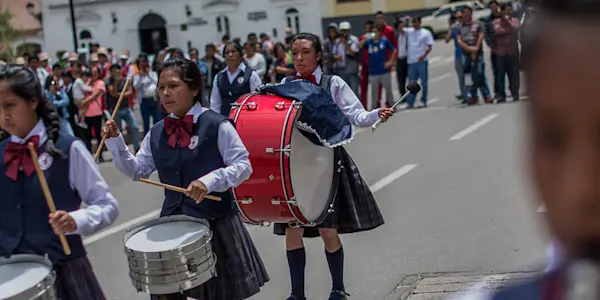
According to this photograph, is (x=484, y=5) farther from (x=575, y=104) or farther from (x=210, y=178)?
(x=575, y=104)

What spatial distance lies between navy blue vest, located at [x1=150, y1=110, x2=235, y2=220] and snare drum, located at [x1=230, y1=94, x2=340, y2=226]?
1.71 feet

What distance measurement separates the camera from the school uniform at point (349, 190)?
492 centimetres

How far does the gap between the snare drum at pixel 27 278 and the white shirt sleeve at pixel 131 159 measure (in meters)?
1.02

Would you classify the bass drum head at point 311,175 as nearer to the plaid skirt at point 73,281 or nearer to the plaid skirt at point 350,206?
the plaid skirt at point 350,206

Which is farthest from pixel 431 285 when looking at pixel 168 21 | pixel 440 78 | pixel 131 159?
pixel 168 21

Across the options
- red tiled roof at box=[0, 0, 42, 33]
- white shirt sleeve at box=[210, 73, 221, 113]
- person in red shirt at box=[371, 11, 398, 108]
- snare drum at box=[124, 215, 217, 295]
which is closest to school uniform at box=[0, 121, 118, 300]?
snare drum at box=[124, 215, 217, 295]

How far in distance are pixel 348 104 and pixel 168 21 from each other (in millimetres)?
37643

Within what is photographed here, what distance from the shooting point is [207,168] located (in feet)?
12.4

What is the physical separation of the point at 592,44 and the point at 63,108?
12490 mm

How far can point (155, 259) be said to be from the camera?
10.8 feet

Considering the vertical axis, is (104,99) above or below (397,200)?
above

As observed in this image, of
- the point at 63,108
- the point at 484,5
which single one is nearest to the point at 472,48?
the point at 63,108

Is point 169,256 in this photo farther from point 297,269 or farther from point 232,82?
point 232,82

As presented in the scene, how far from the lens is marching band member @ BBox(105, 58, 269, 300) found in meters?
3.80
